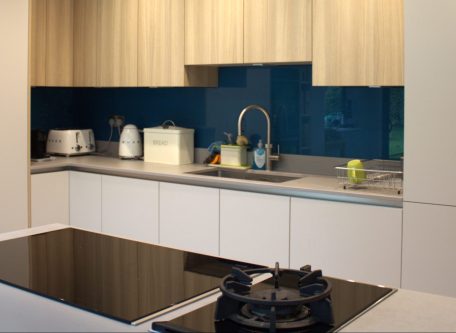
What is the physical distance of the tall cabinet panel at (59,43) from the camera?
174 inches

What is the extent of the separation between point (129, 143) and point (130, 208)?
0.66 metres

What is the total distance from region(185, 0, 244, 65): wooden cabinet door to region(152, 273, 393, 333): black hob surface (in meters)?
2.31

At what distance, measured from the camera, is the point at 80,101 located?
16.9 feet

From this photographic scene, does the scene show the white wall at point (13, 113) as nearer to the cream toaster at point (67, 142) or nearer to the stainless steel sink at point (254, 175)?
the cream toaster at point (67, 142)

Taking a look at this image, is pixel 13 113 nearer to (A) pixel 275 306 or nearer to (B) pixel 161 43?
(B) pixel 161 43

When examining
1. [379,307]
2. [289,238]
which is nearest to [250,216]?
[289,238]

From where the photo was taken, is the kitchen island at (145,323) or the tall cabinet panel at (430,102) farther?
the tall cabinet panel at (430,102)

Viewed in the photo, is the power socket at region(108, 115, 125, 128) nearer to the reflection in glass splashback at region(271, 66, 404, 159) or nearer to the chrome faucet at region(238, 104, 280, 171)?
the chrome faucet at region(238, 104, 280, 171)

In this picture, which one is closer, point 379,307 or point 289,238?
Answer: point 379,307

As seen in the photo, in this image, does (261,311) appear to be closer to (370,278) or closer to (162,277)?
(162,277)

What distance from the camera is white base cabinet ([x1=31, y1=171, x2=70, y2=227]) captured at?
4.12 m

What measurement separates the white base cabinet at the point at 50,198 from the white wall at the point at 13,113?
10cm

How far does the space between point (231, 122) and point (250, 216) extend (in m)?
0.96

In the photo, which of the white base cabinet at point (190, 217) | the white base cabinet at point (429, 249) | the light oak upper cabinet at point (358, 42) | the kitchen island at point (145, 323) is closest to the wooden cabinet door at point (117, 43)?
the white base cabinet at point (190, 217)
